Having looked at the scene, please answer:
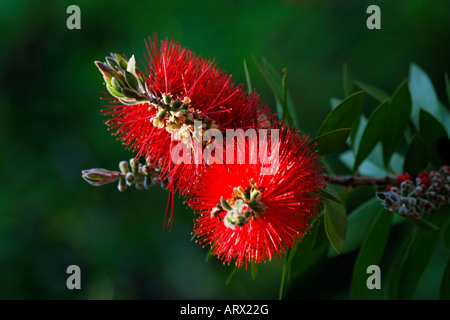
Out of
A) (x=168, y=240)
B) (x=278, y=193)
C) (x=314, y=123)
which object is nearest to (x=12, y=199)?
(x=168, y=240)

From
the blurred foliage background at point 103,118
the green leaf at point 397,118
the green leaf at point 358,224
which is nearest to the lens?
the green leaf at point 397,118

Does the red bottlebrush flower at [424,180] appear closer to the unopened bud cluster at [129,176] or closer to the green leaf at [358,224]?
the green leaf at [358,224]

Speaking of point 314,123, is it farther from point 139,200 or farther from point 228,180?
point 228,180

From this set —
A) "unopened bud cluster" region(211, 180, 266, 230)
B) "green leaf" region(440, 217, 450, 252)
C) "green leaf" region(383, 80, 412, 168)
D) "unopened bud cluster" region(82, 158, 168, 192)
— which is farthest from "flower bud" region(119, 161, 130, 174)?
"green leaf" region(440, 217, 450, 252)

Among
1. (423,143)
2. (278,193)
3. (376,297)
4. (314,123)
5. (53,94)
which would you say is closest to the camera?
(278,193)

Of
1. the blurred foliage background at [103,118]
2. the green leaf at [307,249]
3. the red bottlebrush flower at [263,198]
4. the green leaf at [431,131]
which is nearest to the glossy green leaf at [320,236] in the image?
the green leaf at [307,249]

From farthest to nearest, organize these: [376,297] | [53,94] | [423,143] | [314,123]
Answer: [53,94]
[314,123]
[376,297]
[423,143]

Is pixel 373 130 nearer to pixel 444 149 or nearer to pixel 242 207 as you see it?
pixel 444 149

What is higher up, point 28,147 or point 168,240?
point 28,147
